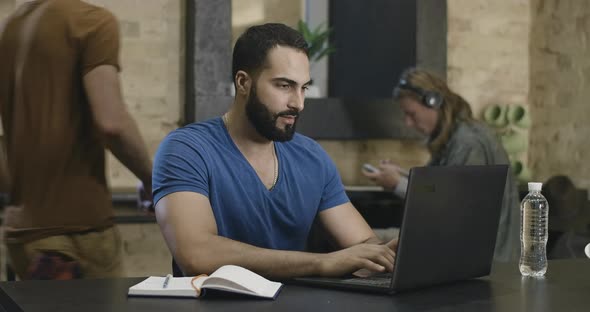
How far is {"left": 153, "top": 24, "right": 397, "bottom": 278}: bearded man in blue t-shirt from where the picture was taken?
2.39 metres

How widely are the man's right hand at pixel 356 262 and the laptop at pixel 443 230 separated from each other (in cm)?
3

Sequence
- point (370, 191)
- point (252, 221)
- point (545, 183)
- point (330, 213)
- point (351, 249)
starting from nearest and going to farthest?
1. point (351, 249)
2. point (252, 221)
3. point (330, 213)
4. point (370, 191)
5. point (545, 183)

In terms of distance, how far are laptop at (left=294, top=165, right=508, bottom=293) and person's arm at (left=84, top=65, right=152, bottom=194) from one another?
2.64ft

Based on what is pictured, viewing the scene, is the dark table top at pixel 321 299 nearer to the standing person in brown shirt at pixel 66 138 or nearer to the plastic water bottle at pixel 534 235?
the plastic water bottle at pixel 534 235

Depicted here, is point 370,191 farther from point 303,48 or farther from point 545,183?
point 303,48

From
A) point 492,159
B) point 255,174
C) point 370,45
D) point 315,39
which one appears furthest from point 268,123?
point 370,45

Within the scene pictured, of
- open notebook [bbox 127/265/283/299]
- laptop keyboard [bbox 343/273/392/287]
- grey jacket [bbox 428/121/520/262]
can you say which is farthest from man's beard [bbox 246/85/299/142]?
grey jacket [bbox 428/121/520/262]

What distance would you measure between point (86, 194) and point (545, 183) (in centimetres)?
310

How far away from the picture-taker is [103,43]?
2697 mm

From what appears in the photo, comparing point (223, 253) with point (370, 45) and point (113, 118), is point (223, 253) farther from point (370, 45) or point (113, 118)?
point (370, 45)

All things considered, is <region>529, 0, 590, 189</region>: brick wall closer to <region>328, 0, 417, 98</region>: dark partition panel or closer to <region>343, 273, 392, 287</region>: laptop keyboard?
<region>328, 0, 417, 98</region>: dark partition panel

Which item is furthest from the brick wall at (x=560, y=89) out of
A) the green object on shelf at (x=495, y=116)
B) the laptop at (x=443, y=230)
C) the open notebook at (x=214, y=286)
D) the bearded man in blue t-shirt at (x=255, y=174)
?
the open notebook at (x=214, y=286)

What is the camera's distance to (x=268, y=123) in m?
2.62

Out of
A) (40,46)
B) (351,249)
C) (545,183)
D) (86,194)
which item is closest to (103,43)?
(40,46)
